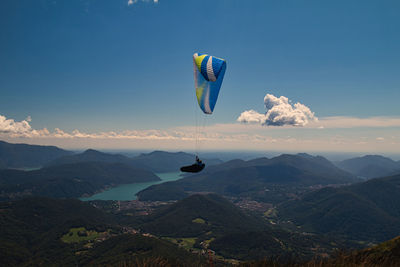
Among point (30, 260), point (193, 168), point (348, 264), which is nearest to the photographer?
point (348, 264)

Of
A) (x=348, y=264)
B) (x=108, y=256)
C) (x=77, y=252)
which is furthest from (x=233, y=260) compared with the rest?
Answer: (x=348, y=264)

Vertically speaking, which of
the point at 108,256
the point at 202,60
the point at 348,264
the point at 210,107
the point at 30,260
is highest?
the point at 202,60

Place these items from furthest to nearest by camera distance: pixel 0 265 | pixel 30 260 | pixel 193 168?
1. pixel 30 260
2. pixel 0 265
3. pixel 193 168

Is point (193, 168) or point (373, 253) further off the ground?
point (193, 168)

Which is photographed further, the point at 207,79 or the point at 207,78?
the point at 207,79

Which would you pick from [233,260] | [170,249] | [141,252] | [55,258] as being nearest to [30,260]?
[55,258]

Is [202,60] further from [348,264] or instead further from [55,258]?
[55,258]

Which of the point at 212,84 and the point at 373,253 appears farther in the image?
the point at 373,253
